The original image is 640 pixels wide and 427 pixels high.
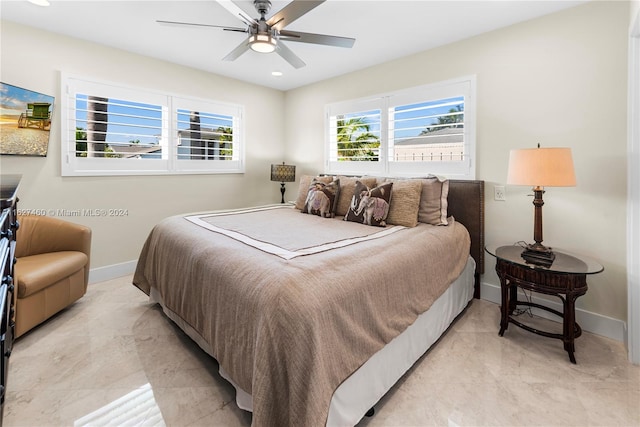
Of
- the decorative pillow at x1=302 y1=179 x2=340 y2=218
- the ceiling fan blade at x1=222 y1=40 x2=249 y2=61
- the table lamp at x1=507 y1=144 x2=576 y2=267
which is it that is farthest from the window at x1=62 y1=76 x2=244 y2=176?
the table lamp at x1=507 y1=144 x2=576 y2=267

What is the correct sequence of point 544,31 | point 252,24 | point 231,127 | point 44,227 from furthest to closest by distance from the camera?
point 231,127 < point 44,227 < point 544,31 < point 252,24

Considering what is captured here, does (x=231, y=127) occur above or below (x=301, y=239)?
above

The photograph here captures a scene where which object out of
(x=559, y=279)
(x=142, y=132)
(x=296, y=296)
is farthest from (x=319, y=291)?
(x=142, y=132)

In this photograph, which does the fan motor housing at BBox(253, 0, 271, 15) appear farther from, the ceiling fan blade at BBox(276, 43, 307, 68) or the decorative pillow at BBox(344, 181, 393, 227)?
the decorative pillow at BBox(344, 181, 393, 227)

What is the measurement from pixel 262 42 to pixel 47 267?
2.34 metres

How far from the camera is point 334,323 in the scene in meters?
1.30

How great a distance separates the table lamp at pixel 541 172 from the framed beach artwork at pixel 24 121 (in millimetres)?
4016

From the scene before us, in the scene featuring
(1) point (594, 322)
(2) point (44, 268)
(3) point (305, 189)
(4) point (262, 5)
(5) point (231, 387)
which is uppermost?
(4) point (262, 5)

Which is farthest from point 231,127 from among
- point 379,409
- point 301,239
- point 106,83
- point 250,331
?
point 379,409

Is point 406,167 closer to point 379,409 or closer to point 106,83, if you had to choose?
point 379,409

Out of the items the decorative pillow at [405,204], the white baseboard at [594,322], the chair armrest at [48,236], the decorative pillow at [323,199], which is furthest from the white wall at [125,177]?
the white baseboard at [594,322]

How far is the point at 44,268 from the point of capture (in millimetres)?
2273

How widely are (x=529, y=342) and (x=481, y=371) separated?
2.00 ft

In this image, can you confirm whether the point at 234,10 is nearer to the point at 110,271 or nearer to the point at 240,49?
the point at 240,49
